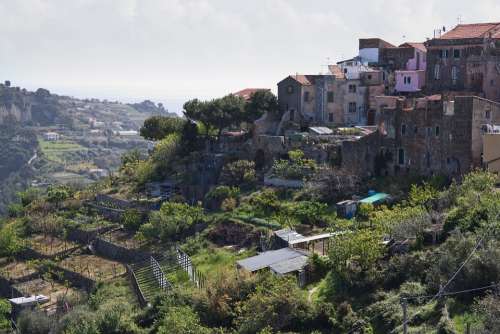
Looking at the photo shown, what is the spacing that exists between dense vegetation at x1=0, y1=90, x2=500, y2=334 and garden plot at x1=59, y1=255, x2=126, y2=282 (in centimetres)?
139

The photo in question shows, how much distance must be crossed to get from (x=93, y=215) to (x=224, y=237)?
→ 1486 centimetres

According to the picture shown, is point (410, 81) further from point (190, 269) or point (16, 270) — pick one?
point (16, 270)

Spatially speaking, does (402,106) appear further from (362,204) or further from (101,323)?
(101,323)

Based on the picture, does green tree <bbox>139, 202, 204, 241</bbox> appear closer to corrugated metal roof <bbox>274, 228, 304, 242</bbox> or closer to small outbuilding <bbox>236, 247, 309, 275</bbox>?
corrugated metal roof <bbox>274, 228, 304, 242</bbox>

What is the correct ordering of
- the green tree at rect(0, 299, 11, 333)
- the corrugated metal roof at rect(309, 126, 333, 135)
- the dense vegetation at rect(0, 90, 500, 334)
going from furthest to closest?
1. the corrugated metal roof at rect(309, 126, 333, 135)
2. the green tree at rect(0, 299, 11, 333)
3. the dense vegetation at rect(0, 90, 500, 334)

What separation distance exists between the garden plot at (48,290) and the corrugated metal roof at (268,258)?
12.0m

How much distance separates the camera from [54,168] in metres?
151

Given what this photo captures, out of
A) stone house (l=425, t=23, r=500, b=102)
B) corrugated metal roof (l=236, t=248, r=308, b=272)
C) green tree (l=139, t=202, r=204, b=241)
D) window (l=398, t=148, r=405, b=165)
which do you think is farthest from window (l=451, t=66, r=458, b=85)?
corrugated metal roof (l=236, t=248, r=308, b=272)

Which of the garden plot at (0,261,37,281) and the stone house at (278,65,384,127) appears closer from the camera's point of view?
the garden plot at (0,261,37,281)

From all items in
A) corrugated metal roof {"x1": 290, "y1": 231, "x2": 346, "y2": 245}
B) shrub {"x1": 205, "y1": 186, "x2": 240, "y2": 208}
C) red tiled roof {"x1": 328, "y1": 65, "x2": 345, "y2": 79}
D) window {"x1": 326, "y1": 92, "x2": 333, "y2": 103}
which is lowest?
corrugated metal roof {"x1": 290, "y1": 231, "x2": 346, "y2": 245}

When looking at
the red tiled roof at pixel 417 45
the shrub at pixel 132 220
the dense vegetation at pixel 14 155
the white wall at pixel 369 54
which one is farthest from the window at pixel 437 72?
the dense vegetation at pixel 14 155

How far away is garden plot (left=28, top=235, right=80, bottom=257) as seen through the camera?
51.5 meters

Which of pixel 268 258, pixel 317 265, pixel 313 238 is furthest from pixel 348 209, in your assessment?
pixel 317 265

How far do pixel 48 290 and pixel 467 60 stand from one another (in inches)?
1132
